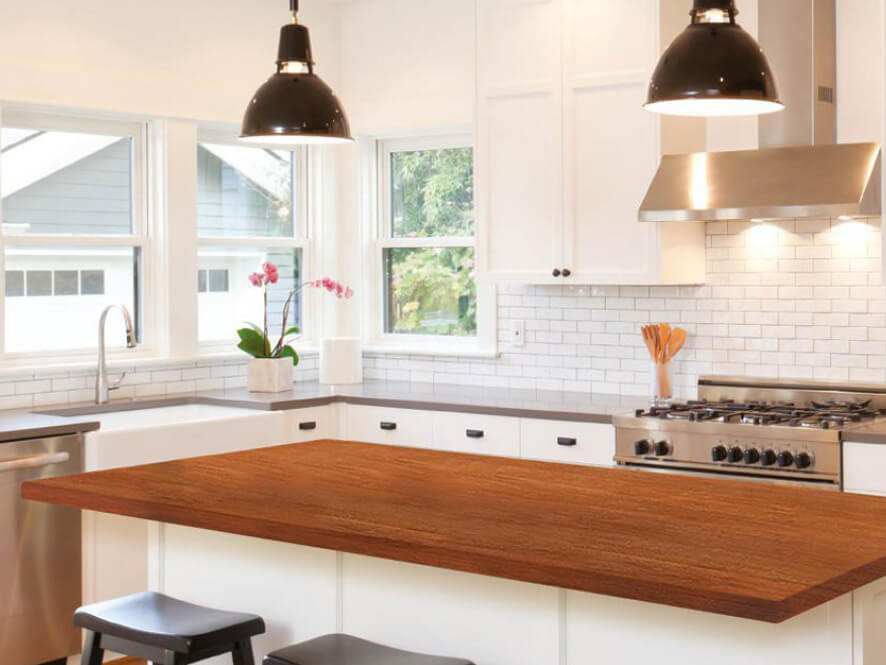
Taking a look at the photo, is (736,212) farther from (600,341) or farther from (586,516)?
(586,516)

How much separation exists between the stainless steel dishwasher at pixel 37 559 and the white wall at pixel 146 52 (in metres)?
1.56

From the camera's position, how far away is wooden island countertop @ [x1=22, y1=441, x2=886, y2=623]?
1951 mm

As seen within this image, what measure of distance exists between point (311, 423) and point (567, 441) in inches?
49.9

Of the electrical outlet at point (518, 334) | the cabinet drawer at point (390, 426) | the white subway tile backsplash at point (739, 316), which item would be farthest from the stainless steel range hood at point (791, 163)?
the cabinet drawer at point (390, 426)

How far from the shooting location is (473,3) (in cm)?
584

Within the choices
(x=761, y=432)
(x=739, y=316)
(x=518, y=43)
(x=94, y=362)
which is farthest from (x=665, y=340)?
(x=94, y=362)

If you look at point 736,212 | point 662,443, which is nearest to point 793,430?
point 662,443

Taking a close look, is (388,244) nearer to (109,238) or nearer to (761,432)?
(109,238)

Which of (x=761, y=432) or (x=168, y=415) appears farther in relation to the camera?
(x=168, y=415)

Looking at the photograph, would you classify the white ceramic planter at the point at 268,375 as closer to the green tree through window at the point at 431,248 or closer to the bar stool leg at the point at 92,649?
the green tree through window at the point at 431,248

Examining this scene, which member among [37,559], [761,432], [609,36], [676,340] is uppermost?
[609,36]

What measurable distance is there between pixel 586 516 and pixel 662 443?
206cm

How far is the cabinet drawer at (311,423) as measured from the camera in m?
5.35

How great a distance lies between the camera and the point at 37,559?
14.3 ft
